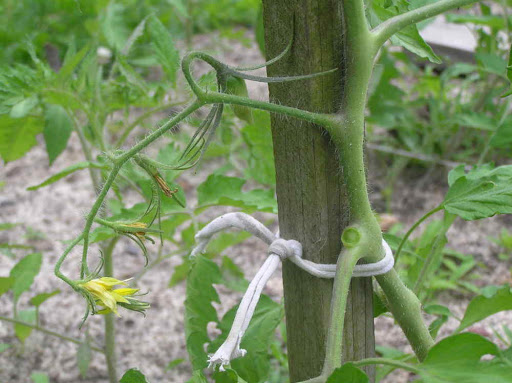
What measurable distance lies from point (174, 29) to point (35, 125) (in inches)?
97.0

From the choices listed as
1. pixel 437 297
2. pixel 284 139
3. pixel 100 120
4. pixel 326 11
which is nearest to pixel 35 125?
pixel 100 120

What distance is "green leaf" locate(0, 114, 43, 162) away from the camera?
57.7 inches

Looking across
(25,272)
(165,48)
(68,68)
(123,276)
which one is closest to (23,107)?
(68,68)

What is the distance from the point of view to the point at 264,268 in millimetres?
965

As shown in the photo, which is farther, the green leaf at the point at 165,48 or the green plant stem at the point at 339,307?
the green leaf at the point at 165,48

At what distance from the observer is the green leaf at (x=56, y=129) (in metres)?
1.50

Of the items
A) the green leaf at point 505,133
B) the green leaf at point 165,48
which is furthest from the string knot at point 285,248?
the green leaf at point 165,48

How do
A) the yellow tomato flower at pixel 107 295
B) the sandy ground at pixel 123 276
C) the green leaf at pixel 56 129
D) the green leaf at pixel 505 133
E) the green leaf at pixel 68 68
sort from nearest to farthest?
the yellow tomato flower at pixel 107 295 < the green leaf at pixel 505 133 < the green leaf at pixel 68 68 < the green leaf at pixel 56 129 < the sandy ground at pixel 123 276

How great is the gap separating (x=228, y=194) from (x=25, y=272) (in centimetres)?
59

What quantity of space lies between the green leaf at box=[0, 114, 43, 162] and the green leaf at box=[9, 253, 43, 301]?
25 centimetres

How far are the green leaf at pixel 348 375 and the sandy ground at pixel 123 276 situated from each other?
98cm

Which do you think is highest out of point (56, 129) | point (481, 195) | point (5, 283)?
point (56, 129)

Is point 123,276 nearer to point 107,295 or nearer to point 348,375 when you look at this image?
point 107,295

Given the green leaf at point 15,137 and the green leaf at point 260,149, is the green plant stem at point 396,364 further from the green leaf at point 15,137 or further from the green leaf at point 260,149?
the green leaf at point 15,137
